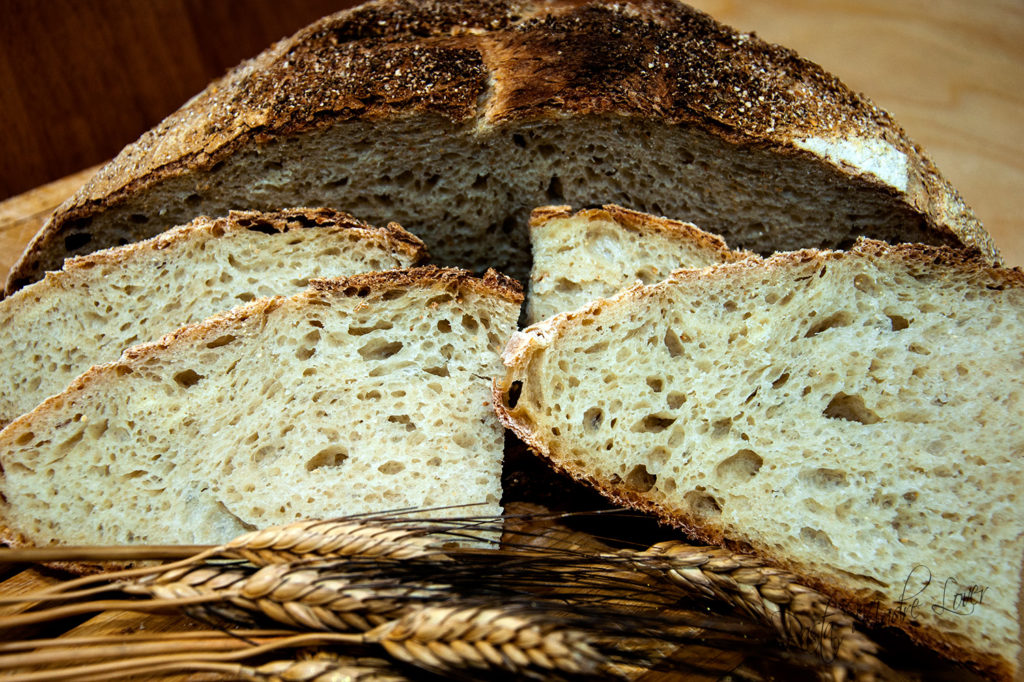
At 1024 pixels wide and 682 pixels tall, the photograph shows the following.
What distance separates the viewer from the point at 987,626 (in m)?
1.89

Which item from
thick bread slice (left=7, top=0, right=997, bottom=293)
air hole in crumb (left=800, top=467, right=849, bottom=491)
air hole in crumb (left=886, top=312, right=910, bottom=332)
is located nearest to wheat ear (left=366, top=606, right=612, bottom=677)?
air hole in crumb (left=800, top=467, right=849, bottom=491)

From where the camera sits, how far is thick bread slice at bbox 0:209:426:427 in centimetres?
244

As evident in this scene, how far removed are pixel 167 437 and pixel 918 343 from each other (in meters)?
1.99

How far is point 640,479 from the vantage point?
2164mm

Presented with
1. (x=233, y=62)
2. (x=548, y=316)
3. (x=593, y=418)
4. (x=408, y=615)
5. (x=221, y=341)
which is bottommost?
(x=408, y=615)

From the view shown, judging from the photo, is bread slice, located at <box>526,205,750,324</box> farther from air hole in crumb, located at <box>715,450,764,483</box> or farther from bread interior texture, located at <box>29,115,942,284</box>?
air hole in crumb, located at <box>715,450,764,483</box>

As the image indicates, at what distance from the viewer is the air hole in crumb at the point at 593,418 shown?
2.17 metres

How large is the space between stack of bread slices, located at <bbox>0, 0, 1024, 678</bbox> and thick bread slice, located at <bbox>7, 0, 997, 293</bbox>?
0.01m

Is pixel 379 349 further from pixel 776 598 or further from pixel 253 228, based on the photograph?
pixel 776 598

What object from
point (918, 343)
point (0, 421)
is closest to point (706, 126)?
point (918, 343)

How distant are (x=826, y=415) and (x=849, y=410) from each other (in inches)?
2.4

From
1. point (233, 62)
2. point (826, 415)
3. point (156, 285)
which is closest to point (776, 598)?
point (826, 415)

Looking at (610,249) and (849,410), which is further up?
(610,249)

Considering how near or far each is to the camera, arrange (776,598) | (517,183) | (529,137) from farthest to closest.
Result: (517,183), (529,137), (776,598)
